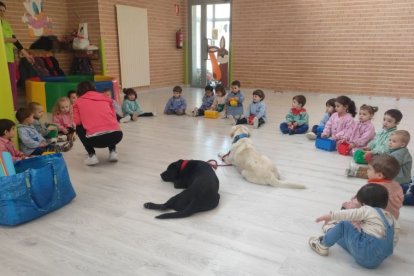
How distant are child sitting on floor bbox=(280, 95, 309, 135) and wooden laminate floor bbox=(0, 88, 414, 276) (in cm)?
106

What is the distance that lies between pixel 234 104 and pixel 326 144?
6.74ft

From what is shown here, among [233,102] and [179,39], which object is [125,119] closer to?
[233,102]

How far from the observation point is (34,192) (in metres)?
2.43

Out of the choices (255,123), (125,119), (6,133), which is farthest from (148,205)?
(125,119)

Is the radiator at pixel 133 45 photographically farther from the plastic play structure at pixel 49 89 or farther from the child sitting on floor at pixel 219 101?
the child sitting on floor at pixel 219 101

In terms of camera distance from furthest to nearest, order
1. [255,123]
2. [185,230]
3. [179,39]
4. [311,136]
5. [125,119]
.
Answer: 1. [179,39]
2. [125,119]
3. [255,123]
4. [311,136]
5. [185,230]

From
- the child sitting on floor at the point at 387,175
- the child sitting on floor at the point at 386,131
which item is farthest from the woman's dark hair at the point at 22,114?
the child sitting on floor at the point at 386,131

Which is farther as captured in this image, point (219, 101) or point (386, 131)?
point (219, 101)

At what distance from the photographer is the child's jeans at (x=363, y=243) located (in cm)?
185

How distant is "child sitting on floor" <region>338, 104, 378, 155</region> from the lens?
3895 millimetres

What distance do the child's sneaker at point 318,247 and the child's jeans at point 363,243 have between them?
0.08 meters

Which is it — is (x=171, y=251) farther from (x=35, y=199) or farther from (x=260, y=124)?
(x=260, y=124)

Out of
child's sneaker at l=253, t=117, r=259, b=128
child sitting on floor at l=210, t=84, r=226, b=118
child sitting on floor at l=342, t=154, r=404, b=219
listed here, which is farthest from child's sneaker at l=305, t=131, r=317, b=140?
child sitting on floor at l=342, t=154, r=404, b=219

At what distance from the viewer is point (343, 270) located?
1.93 metres
